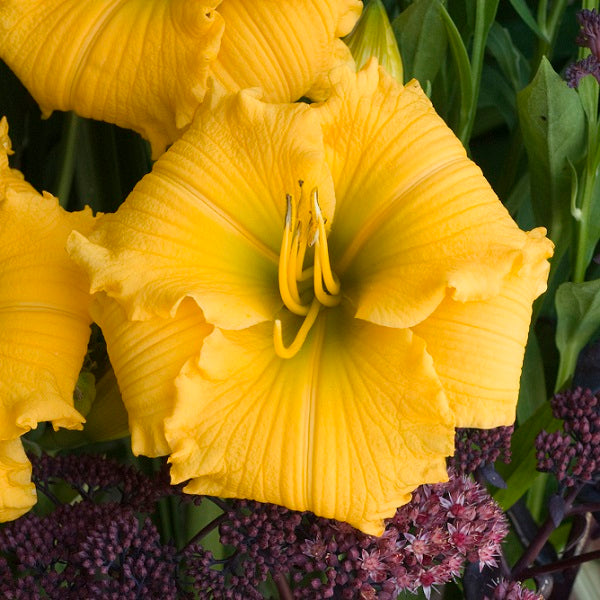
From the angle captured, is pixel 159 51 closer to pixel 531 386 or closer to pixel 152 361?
pixel 152 361

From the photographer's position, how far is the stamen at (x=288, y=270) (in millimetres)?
552

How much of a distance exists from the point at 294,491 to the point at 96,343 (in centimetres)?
21

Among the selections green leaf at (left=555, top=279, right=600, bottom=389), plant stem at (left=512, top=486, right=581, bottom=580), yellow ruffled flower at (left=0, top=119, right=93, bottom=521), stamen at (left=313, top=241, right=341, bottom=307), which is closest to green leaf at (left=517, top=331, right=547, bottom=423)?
green leaf at (left=555, top=279, right=600, bottom=389)

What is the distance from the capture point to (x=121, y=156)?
80cm

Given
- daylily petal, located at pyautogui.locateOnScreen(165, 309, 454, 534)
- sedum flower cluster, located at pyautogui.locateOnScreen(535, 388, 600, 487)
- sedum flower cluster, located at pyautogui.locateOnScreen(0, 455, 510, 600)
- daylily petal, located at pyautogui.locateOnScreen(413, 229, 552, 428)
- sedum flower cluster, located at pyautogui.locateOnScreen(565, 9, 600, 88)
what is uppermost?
sedum flower cluster, located at pyautogui.locateOnScreen(565, 9, 600, 88)

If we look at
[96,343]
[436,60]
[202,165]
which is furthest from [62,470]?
[436,60]

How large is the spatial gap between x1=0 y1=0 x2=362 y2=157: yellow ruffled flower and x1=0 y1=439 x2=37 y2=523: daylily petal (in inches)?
8.3

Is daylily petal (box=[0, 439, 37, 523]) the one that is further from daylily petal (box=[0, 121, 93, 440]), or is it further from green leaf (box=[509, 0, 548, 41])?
green leaf (box=[509, 0, 548, 41])

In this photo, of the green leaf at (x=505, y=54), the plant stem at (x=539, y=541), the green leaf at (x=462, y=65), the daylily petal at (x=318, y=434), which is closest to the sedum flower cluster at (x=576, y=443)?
the plant stem at (x=539, y=541)

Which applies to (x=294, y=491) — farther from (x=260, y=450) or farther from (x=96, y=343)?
(x=96, y=343)

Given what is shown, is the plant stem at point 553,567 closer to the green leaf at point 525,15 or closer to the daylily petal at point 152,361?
the daylily petal at point 152,361

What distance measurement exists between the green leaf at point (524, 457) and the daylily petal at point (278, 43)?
330 mm

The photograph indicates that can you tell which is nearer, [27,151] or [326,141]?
[326,141]

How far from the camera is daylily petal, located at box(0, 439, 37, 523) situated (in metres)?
0.58
